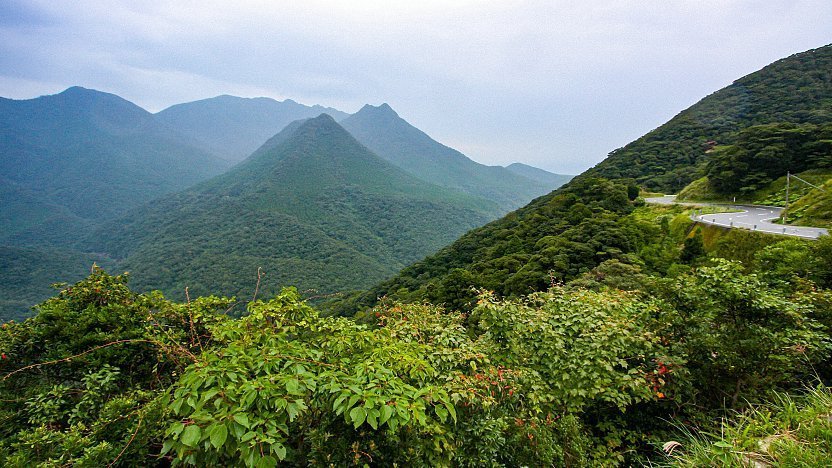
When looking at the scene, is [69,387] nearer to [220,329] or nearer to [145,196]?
[220,329]

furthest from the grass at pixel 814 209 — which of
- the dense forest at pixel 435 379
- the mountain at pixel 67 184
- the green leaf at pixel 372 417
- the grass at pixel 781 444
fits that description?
the mountain at pixel 67 184

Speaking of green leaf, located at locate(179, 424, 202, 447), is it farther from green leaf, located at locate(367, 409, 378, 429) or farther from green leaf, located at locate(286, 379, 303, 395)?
green leaf, located at locate(367, 409, 378, 429)

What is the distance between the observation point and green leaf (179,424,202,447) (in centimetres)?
180

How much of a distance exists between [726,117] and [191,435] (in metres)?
54.9

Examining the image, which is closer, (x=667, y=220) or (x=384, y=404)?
(x=384, y=404)

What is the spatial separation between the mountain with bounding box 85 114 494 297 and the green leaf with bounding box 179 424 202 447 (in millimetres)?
54023

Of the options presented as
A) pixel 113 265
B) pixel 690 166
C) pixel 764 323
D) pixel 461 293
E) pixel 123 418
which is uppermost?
pixel 690 166

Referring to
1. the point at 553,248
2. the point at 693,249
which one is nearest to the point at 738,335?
the point at 693,249

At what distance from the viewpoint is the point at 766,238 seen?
1094 cm

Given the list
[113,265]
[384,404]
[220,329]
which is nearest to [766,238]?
[384,404]

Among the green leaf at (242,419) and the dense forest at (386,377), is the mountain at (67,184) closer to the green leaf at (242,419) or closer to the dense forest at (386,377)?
the dense forest at (386,377)

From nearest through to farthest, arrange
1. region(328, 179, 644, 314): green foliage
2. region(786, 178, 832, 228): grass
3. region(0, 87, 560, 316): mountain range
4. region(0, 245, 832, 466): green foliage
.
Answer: region(0, 245, 832, 466): green foliage < region(786, 178, 832, 228): grass < region(328, 179, 644, 314): green foliage < region(0, 87, 560, 316): mountain range

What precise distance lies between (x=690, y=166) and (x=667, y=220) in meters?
20.1

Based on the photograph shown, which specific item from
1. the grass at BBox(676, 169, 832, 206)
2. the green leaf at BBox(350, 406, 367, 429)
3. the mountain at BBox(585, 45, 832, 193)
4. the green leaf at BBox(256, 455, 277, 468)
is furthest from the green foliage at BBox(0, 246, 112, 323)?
the mountain at BBox(585, 45, 832, 193)
